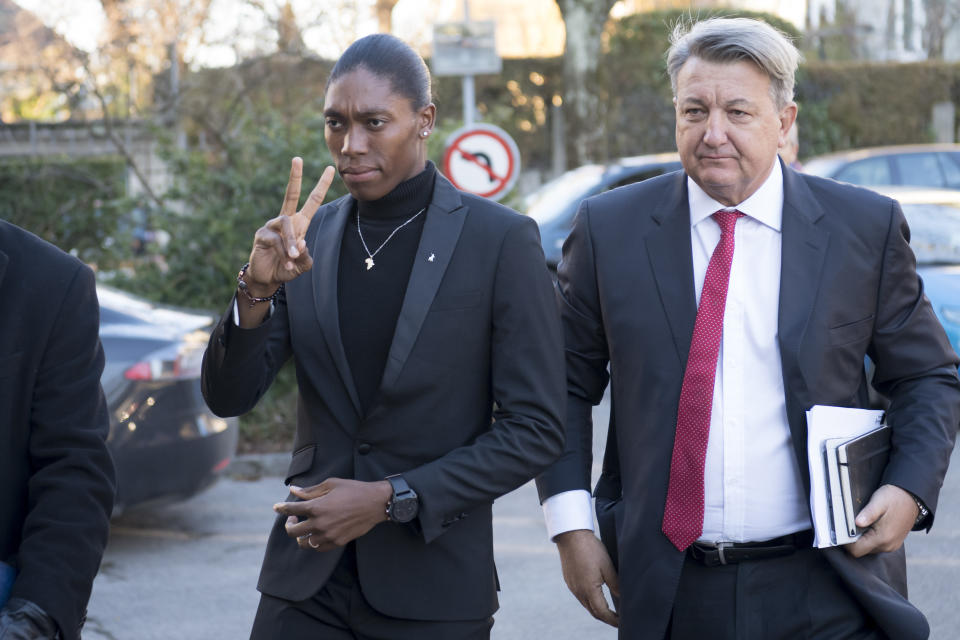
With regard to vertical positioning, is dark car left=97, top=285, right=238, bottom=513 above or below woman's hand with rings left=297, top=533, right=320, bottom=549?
below

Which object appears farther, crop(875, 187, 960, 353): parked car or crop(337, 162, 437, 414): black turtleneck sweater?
crop(875, 187, 960, 353): parked car

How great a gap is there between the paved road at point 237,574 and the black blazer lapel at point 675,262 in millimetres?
2809

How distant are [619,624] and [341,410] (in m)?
0.77

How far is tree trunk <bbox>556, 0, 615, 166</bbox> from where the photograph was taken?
68.9 feet

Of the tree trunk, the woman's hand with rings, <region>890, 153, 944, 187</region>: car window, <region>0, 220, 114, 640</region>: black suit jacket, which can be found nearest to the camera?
<region>0, 220, 114, 640</region>: black suit jacket

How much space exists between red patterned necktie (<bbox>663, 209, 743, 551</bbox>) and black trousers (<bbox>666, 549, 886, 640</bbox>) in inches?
4.6

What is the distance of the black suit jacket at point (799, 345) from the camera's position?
268 cm

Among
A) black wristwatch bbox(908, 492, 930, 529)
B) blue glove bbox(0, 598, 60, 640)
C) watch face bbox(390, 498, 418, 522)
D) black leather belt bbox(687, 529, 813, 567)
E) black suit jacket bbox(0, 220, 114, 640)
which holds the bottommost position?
black leather belt bbox(687, 529, 813, 567)

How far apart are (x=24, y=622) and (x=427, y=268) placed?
1.06 metres

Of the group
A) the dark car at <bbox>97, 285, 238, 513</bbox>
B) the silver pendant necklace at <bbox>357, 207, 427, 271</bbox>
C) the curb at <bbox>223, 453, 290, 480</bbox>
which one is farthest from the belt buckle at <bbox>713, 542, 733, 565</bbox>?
the curb at <bbox>223, 453, 290, 480</bbox>

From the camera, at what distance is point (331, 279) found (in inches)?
110

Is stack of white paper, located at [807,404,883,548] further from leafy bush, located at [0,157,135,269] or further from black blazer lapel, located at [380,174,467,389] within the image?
leafy bush, located at [0,157,135,269]

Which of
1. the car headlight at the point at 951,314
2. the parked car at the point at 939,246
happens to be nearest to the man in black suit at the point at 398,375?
the parked car at the point at 939,246

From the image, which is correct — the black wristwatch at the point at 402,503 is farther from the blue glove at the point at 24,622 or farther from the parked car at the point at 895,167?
the parked car at the point at 895,167
